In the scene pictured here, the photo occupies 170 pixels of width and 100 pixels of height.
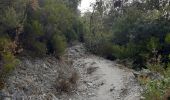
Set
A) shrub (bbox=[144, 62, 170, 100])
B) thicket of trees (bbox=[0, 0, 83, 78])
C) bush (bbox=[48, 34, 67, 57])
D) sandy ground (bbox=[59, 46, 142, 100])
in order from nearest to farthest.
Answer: shrub (bbox=[144, 62, 170, 100]) → thicket of trees (bbox=[0, 0, 83, 78]) → sandy ground (bbox=[59, 46, 142, 100]) → bush (bbox=[48, 34, 67, 57])

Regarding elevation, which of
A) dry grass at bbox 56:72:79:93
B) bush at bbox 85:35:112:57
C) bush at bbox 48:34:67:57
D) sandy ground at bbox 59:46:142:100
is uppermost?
bush at bbox 48:34:67:57

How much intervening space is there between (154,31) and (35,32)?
30.2 feet

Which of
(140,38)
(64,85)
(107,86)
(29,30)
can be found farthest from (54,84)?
(140,38)

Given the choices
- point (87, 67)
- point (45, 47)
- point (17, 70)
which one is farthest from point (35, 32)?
point (87, 67)

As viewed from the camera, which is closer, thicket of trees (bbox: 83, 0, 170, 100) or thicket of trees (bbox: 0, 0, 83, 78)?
thicket of trees (bbox: 0, 0, 83, 78)

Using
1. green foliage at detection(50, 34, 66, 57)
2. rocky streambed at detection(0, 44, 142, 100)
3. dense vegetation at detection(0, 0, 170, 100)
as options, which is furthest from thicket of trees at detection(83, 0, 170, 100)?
green foliage at detection(50, 34, 66, 57)

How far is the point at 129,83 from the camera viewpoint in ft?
48.3

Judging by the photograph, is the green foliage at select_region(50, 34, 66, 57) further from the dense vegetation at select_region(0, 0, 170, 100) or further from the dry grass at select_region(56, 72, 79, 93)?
the dry grass at select_region(56, 72, 79, 93)

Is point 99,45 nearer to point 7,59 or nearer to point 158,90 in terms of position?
point 7,59

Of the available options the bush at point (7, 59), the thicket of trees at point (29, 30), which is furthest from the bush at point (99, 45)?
the bush at point (7, 59)

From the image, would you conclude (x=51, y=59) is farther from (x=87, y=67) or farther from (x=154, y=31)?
(x=154, y=31)

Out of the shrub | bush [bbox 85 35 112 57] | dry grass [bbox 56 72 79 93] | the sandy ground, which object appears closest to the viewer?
the shrub

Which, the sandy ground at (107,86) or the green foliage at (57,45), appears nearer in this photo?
the sandy ground at (107,86)

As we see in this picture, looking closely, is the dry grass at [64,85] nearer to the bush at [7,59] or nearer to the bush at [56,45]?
the bush at [7,59]
